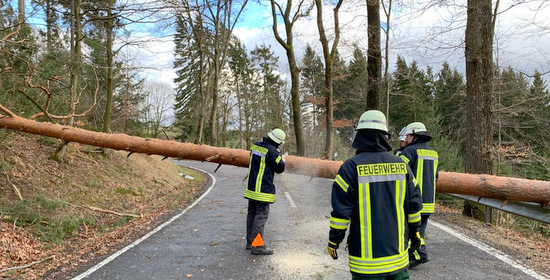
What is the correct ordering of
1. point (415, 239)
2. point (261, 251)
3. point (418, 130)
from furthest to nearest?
point (261, 251) < point (418, 130) < point (415, 239)

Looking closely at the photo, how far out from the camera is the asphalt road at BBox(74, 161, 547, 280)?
13.4 ft

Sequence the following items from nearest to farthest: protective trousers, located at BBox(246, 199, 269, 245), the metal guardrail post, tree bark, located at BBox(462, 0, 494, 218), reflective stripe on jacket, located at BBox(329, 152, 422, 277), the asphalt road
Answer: reflective stripe on jacket, located at BBox(329, 152, 422, 277) < the asphalt road < protective trousers, located at BBox(246, 199, 269, 245) < the metal guardrail post < tree bark, located at BBox(462, 0, 494, 218)

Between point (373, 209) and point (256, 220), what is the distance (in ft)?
9.72

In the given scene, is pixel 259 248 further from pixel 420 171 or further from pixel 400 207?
pixel 400 207

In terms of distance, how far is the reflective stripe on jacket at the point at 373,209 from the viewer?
8.64 feet

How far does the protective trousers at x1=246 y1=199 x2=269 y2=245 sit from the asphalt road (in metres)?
0.28

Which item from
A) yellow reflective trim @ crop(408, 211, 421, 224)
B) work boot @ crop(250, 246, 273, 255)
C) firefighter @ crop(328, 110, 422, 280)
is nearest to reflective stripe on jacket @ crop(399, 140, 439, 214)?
yellow reflective trim @ crop(408, 211, 421, 224)

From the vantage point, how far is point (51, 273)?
4.26m

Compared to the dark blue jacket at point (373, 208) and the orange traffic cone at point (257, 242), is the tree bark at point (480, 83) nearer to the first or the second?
the orange traffic cone at point (257, 242)

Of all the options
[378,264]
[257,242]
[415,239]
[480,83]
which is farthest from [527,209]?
[257,242]

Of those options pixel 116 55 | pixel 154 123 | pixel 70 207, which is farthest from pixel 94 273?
pixel 154 123

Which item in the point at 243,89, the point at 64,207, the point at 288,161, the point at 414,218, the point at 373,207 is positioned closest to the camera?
the point at 373,207

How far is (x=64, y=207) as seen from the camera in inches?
262

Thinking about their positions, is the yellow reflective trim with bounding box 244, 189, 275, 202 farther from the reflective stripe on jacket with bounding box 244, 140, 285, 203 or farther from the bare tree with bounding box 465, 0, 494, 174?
the bare tree with bounding box 465, 0, 494, 174
